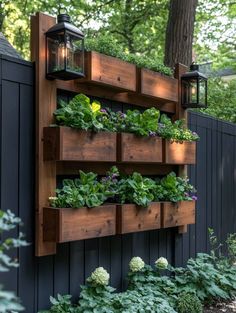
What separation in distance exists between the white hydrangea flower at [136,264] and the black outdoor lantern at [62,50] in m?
1.61

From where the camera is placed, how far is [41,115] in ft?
9.37

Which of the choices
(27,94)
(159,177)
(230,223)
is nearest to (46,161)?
(27,94)

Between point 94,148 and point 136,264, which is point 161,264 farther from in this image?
point 94,148

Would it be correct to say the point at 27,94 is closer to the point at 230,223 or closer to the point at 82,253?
the point at 82,253

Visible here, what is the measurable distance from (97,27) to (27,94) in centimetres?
803

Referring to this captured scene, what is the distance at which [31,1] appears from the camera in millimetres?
9664

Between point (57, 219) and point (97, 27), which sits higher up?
point (97, 27)

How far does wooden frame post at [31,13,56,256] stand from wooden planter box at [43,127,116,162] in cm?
6

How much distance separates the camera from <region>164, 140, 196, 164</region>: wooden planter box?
385 centimetres

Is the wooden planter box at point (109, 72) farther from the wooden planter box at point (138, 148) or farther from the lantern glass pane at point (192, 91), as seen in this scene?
the lantern glass pane at point (192, 91)

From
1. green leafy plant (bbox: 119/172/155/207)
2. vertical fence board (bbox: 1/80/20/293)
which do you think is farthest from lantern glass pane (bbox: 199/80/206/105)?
vertical fence board (bbox: 1/80/20/293)

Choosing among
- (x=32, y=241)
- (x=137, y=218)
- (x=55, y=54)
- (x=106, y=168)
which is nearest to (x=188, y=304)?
(x=137, y=218)

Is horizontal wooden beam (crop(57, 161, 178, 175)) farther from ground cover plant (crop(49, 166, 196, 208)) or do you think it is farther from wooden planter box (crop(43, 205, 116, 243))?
wooden planter box (crop(43, 205, 116, 243))

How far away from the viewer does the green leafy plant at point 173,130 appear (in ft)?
12.5
